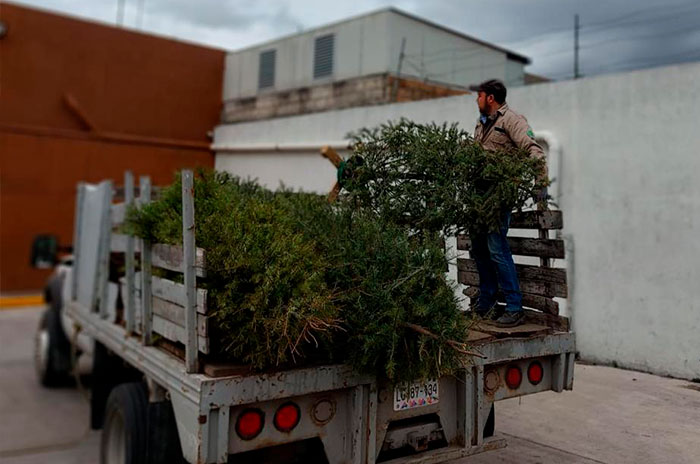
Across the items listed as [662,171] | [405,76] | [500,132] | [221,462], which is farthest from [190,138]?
[221,462]

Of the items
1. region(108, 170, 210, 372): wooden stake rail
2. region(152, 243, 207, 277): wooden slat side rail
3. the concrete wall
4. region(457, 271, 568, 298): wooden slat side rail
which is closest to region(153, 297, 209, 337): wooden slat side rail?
region(108, 170, 210, 372): wooden stake rail

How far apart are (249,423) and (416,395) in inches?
36.0

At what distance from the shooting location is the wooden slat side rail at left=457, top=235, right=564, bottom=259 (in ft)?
11.9

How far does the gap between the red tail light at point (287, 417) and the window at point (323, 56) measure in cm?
1227

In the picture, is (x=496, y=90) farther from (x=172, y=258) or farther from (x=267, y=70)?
(x=267, y=70)

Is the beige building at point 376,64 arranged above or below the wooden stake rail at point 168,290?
A: above

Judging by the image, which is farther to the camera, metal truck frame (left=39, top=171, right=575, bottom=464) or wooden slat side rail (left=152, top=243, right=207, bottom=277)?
wooden slat side rail (left=152, top=243, right=207, bottom=277)

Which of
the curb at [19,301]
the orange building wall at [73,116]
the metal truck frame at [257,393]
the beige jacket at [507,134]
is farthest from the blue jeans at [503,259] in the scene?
the curb at [19,301]

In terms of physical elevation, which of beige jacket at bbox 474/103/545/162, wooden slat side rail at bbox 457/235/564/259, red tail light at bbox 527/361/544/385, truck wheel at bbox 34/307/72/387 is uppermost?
beige jacket at bbox 474/103/545/162

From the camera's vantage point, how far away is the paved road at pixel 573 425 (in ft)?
14.7

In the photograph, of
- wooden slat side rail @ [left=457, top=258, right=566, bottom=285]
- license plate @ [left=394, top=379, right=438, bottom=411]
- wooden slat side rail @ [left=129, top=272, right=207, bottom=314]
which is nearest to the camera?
wooden slat side rail @ [left=129, top=272, right=207, bottom=314]

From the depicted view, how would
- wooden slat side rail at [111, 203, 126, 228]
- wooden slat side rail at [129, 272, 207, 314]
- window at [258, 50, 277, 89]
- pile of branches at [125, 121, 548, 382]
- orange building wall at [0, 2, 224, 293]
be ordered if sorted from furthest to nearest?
window at [258, 50, 277, 89] < orange building wall at [0, 2, 224, 293] < wooden slat side rail at [111, 203, 126, 228] < wooden slat side rail at [129, 272, 207, 314] < pile of branches at [125, 121, 548, 382]

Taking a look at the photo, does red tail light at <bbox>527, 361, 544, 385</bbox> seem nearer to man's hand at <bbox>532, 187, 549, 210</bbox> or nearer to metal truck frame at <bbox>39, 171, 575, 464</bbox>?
metal truck frame at <bbox>39, 171, 575, 464</bbox>

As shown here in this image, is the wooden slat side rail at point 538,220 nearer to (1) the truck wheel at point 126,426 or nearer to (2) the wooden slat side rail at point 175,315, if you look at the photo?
(2) the wooden slat side rail at point 175,315
